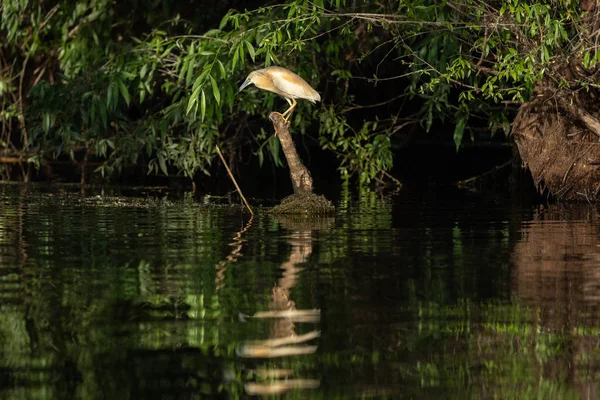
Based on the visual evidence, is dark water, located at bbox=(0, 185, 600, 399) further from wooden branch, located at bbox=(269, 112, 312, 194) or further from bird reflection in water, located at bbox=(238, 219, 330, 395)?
wooden branch, located at bbox=(269, 112, 312, 194)

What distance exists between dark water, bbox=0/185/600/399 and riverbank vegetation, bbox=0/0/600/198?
2075 mm

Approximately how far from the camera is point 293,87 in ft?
43.1

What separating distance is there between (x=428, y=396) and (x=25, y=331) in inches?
92.3

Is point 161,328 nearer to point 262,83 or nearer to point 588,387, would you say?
point 588,387

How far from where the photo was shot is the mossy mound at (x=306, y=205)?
42.4ft

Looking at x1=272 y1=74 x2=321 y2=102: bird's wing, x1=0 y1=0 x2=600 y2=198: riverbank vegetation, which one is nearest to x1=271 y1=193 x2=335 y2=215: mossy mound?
x1=272 y1=74 x2=321 y2=102: bird's wing

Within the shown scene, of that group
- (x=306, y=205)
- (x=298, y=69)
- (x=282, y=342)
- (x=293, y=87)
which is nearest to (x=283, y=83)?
(x=293, y=87)

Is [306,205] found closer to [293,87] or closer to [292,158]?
[292,158]

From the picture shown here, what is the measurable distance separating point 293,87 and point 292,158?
2.49 feet

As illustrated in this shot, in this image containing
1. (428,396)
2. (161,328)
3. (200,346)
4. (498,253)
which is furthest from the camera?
(498,253)

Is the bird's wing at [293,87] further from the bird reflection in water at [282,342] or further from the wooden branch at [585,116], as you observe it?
the bird reflection in water at [282,342]

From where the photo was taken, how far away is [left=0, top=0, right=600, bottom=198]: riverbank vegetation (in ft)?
42.6

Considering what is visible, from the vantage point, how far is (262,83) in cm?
1320

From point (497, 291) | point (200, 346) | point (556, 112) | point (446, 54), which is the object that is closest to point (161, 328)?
point (200, 346)
